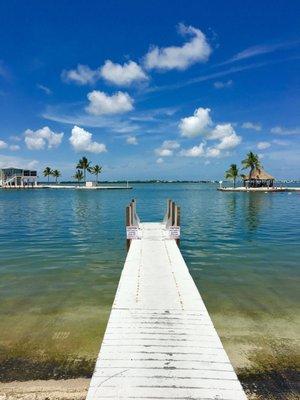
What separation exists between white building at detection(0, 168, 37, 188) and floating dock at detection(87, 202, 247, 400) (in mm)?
130164

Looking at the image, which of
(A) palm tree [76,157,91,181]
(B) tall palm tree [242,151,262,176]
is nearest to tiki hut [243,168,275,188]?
(B) tall palm tree [242,151,262,176]

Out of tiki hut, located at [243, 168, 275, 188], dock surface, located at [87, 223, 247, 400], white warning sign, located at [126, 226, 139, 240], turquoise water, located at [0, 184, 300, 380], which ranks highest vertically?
tiki hut, located at [243, 168, 275, 188]

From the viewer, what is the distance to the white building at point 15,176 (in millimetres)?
130438

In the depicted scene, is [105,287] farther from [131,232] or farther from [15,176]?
[15,176]

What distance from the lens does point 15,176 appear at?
130875mm

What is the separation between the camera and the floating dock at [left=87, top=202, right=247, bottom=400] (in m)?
5.05

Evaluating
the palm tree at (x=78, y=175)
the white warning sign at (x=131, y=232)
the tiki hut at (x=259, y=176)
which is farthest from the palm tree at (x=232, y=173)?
the white warning sign at (x=131, y=232)

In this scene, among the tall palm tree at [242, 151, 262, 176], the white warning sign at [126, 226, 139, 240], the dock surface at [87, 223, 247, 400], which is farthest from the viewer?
the tall palm tree at [242, 151, 262, 176]

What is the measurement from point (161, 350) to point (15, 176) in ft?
447

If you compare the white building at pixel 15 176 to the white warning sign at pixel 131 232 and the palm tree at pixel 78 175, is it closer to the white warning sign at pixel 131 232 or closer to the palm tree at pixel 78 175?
the palm tree at pixel 78 175

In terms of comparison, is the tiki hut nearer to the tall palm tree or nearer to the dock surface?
the tall palm tree

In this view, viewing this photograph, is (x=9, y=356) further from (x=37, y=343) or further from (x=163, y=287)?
(x=163, y=287)

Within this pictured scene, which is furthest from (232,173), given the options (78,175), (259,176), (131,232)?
(131,232)

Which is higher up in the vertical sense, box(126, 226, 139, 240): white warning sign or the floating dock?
box(126, 226, 139, 240): white warning sign
